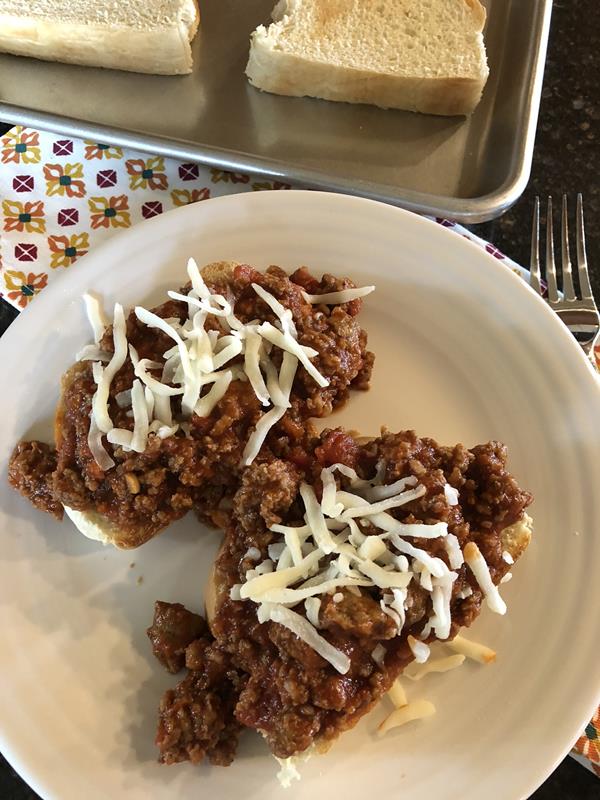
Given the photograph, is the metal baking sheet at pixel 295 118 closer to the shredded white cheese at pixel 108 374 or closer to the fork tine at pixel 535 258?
the fork tine at pixel 535 258

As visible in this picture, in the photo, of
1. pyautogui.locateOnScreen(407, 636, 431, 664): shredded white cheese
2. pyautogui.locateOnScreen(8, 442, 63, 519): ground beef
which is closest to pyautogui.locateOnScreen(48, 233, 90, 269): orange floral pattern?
pyautogui.locateOnScreen(8, 442, 63, 519): ground beef

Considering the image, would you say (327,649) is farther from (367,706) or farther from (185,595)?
(185,595)

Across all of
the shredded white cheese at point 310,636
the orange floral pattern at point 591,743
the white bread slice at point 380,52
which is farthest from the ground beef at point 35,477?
the white bread slice at point 380,52

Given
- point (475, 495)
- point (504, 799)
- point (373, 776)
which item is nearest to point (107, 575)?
point (373, 776)

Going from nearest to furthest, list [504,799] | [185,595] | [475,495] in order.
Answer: [504,799] < [475,495] < [185,595]

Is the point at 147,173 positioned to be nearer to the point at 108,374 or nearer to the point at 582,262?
the point at 108,374

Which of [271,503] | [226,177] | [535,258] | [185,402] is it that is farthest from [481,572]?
[226,177]
